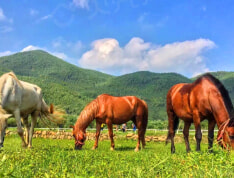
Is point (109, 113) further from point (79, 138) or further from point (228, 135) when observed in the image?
point (228, 135)

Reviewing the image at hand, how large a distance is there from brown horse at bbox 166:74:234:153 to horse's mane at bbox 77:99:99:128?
381 centimetres

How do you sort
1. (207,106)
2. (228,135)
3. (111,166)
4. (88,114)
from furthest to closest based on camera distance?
1. (88,114)
2. (207,106)
3. (228,135)
4. (111,166)

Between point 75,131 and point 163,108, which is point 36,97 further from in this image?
point 163,108

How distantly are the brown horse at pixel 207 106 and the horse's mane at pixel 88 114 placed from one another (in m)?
3.81

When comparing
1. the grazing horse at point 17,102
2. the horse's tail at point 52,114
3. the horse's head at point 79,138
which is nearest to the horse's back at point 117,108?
the horse's head at point 79,138

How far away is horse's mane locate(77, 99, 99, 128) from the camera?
429 inches

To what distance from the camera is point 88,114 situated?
36.4ft

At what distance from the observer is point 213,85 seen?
740cm

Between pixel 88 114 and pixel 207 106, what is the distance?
5.64 meters

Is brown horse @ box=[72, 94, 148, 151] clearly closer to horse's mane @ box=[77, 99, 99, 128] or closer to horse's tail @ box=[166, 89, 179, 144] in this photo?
horse's mane @ box=[77, 99, 99, 128]

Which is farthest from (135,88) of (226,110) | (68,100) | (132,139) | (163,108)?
(226,110)

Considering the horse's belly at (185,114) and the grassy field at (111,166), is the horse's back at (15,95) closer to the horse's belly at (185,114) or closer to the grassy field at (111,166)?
the grassy field at (111,166)

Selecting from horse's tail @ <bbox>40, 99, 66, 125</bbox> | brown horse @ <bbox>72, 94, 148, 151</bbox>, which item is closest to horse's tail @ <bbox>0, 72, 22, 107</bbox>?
horse's tail @ <bbox>40, 99, 66, 125</bbox>

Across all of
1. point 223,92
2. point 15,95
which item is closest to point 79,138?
point 15,95
